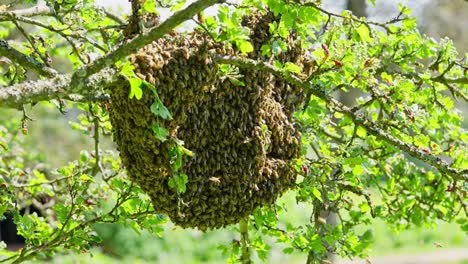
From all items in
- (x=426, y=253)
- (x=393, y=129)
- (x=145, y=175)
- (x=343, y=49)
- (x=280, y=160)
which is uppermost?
(x=426, y=253)

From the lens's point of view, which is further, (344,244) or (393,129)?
(344,244)

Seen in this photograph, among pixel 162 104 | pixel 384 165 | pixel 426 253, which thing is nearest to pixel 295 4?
pixel 162 104

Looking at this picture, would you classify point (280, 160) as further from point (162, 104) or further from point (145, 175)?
point (162, 104)

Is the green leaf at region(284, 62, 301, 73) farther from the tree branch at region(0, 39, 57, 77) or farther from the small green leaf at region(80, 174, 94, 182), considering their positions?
the small green leaf at region(80, 174, 94, 182)

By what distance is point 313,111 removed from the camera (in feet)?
13.0

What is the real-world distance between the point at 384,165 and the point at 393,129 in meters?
1.21

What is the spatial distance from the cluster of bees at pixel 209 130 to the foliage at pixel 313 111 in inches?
4.5

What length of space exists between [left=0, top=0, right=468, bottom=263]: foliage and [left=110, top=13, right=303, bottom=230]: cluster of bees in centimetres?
11

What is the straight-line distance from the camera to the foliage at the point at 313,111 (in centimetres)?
348

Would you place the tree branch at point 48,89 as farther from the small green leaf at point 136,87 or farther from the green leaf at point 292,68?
the green leaf at point 292,68

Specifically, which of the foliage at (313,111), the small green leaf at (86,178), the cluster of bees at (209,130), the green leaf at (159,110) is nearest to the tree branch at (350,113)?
the foliage at (313,111)

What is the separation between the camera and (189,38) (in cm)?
354

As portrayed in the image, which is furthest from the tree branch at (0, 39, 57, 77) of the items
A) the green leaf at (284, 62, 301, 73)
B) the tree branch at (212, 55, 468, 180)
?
the green leaf at (284, 62, 301, 73)

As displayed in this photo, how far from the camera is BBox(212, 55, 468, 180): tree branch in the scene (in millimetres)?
3596
